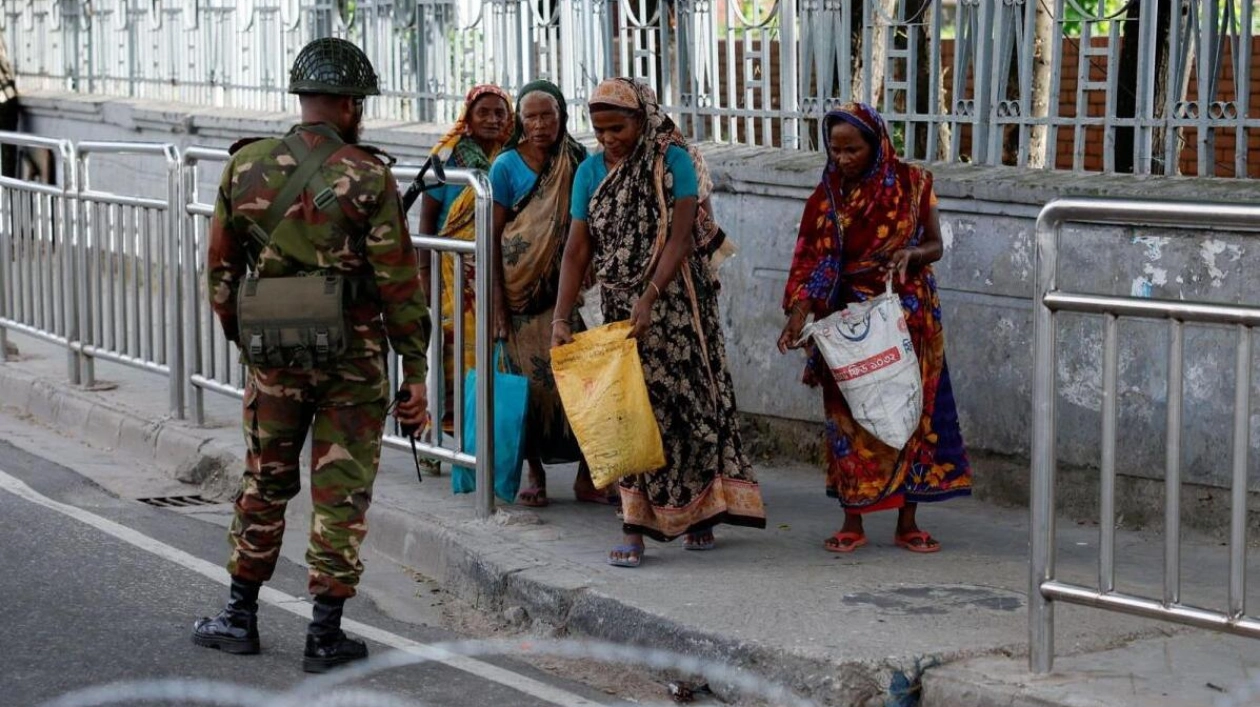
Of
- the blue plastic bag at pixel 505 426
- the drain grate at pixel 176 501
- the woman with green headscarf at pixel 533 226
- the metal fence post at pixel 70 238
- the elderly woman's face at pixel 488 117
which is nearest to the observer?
the blue plastic bag at pixel 505 426

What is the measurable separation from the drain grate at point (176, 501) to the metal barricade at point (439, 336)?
491 millimetres

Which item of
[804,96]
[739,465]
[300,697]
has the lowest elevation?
[300,697]

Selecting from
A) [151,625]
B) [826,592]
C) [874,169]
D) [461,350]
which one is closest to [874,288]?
[874,169]

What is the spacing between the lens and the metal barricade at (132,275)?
29.0 ft

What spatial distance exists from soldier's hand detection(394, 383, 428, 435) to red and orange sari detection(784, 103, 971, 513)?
62.7 inches

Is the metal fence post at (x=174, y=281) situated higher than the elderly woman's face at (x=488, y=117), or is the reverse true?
the elderly woman's face at (x=488, y=117)

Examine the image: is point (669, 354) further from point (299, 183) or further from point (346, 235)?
point (299, 183)

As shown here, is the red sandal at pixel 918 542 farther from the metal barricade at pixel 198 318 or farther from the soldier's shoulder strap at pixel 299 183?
the metal barricade at pixel 198 318

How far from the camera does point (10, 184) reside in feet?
33.8

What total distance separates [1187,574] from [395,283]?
2816 millimetres

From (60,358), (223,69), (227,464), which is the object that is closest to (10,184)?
(60,358)

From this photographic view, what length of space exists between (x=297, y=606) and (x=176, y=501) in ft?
6.87

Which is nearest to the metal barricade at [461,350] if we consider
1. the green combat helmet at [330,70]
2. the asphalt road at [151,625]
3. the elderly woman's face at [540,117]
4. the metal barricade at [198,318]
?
the elderly woman's face at [540,117]

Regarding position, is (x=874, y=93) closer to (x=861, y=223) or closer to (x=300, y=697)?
(x=861, y=223)
